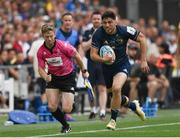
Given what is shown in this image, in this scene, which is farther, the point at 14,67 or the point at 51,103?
the point at 14,67

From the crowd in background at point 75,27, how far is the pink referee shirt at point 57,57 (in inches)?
243

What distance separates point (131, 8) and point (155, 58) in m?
9.43

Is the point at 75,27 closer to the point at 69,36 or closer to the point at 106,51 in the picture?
the point at 69,36

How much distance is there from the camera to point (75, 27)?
88.0 feet

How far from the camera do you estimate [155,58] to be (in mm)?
24344

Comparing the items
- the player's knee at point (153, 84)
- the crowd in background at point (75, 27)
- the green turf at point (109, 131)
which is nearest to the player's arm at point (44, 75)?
the green turf at point (109, 131)

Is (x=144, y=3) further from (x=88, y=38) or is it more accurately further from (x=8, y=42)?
(x=88, y=38)

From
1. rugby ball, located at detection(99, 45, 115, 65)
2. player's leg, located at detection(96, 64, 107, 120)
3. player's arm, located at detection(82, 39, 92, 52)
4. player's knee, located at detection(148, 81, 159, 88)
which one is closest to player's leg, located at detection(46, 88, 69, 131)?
rugby ball, located at detection(99, 45, 115, 65)

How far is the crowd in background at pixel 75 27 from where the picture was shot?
77.3 ft

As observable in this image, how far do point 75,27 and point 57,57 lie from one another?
11633 mm

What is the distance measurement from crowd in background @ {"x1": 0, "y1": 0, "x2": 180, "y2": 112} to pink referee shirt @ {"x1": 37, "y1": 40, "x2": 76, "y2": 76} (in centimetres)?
617

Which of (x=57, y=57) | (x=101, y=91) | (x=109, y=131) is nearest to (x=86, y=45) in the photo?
(x=101, y=91)

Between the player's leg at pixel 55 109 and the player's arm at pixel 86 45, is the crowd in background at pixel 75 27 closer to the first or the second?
the player's arm at pixel 86 45

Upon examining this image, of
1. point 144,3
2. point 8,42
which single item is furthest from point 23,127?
point 144,3
